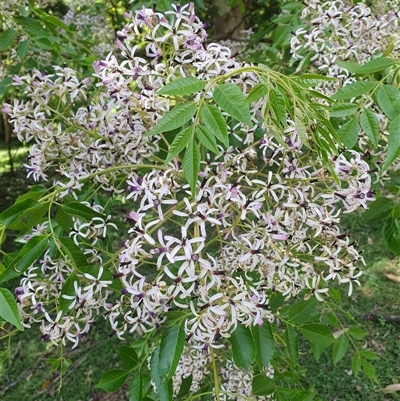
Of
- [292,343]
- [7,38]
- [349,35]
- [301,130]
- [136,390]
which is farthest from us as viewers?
[7,38]

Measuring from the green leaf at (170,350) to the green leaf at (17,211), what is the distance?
0.38 metres

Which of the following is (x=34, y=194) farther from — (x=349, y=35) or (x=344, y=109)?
(x=349, y=35)

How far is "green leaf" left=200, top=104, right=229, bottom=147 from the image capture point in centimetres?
83

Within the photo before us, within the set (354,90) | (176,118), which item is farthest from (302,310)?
(176,118)

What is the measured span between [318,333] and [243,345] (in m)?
0.37

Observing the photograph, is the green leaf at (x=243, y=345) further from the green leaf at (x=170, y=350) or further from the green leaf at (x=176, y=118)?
the green leaf at (x=176, y=118)

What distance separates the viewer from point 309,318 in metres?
1.31

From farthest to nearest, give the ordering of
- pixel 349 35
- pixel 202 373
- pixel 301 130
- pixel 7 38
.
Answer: pixel 7 38 < pixel 202 373 < pixel 349 35 < pixel 301 130

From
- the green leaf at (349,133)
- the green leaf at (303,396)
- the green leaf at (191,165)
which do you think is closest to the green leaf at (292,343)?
the green leaf at (303,396)

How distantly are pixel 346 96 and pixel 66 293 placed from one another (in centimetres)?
74

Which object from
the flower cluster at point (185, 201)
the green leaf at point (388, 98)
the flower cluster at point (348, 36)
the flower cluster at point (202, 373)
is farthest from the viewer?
the flower cluster at point (202, 373)

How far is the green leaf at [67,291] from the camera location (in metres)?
1.00

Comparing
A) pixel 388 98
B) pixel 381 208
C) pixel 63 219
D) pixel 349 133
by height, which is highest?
pixel 388 98

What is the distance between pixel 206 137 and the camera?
33.3 inches
